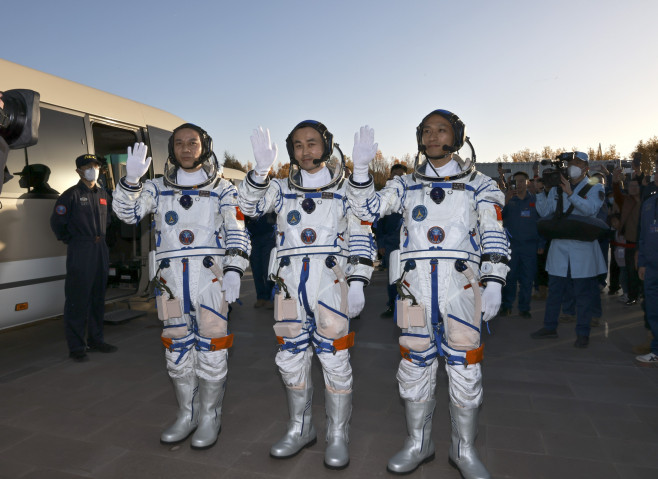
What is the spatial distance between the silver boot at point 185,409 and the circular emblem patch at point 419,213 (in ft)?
6.78

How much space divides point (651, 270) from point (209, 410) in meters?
4.91

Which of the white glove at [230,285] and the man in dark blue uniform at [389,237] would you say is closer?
the white glove at [230,285]

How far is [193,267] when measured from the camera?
3.37m

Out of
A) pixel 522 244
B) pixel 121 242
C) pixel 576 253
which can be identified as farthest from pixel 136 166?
pixel 522 244

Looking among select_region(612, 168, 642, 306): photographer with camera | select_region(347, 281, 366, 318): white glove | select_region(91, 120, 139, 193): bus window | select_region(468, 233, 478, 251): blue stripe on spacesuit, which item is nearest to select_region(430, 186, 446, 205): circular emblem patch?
select_region(468, 233, 478, 251): blue stripe on spacesuit

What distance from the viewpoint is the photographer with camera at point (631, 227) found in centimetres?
744

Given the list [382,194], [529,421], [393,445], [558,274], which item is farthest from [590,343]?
[382,194]

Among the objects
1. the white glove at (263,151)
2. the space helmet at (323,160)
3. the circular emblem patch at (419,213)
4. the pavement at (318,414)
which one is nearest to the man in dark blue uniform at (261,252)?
the pavement at (318,414)

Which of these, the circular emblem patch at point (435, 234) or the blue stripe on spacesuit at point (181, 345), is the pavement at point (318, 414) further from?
the circular emblem patch at point (435, 234)

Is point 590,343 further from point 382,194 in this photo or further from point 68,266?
point 68,266

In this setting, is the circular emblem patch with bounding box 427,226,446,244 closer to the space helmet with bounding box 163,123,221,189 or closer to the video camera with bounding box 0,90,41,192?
the space helmet with bounding box 163,123,221,189

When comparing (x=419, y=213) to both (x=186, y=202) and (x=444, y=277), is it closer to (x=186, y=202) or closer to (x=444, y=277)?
(x=444, y=277)

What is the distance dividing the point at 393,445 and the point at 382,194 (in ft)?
6.06

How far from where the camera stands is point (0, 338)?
251 inches
